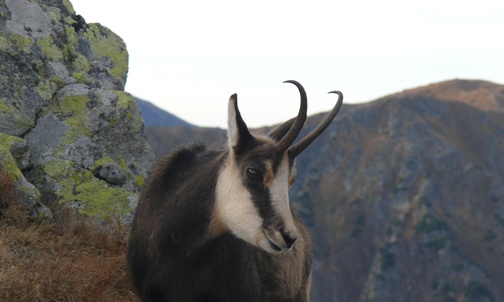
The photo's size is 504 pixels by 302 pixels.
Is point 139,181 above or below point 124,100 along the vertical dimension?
below

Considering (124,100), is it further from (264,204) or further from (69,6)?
(264,204)

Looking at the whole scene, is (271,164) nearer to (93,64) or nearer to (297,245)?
(297,245)

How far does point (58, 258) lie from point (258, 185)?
4238 mm

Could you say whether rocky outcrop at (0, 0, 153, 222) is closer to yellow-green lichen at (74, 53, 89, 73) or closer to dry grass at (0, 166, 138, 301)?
yellow-green lichen at (74, 53, 89, 73)

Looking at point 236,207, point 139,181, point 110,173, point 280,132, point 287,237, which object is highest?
point 280,132

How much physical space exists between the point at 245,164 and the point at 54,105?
7284 mm

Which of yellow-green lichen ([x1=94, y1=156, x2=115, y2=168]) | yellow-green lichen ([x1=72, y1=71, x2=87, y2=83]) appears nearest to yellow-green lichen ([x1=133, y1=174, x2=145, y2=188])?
yellow-green lichen ([x1=94, y1=156, x2=115, y2=168])

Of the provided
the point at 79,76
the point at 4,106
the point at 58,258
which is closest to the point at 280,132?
the point at 58,258

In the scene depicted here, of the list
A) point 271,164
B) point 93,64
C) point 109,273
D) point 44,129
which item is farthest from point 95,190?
point 271,164

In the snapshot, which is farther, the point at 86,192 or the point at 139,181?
the point at 139,181

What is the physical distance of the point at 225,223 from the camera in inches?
347

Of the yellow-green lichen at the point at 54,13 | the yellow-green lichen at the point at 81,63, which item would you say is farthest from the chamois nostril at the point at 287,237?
the yellow-green lichen at the point at 54,13

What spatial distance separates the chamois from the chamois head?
0.01 metres

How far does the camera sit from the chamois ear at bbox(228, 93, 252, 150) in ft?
27.9
